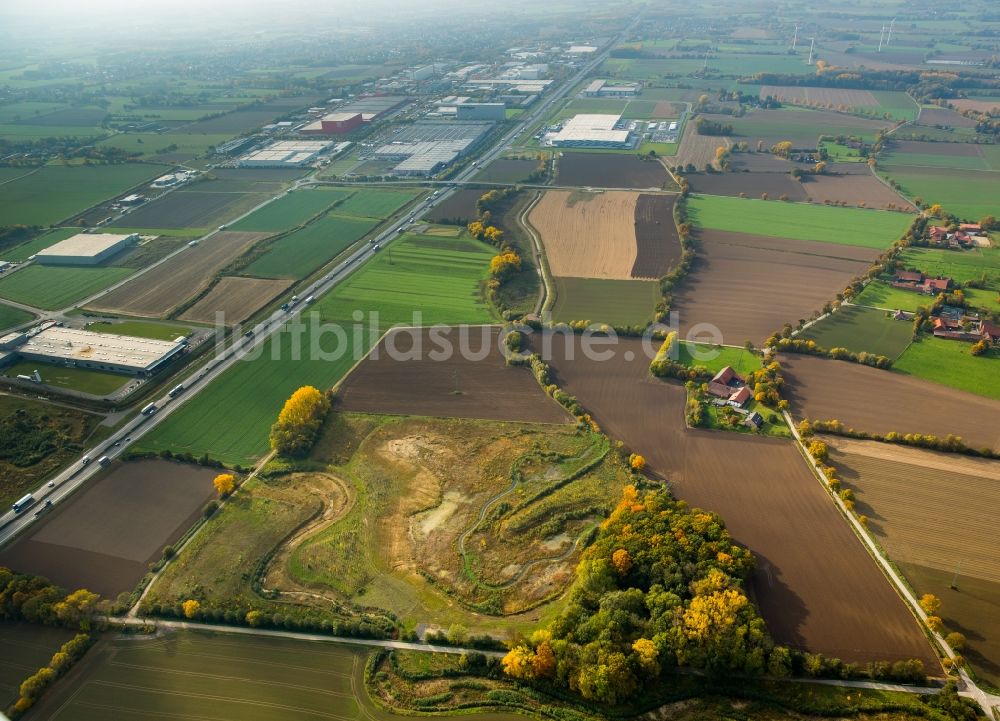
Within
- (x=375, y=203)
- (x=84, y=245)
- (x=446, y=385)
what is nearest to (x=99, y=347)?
(x=84, y=245)

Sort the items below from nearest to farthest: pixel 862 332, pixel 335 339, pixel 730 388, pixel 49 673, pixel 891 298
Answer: pixel 49 673 < pixel 730 388 < pixel 862 332 < pixel 335 339 < pixel 891 298

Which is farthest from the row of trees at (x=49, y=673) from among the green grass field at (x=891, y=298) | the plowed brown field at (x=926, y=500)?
the green grass field at (x=891, y=298)

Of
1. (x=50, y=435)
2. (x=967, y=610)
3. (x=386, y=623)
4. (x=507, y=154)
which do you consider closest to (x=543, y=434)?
(x=386, y=623)

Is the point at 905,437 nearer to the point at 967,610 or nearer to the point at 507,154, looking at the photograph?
the point at 967,610

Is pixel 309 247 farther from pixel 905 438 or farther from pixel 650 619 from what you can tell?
pixel 905 438

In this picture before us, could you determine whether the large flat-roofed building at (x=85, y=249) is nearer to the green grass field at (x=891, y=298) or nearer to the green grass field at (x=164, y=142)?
the green grass field at (x=164, y=142)

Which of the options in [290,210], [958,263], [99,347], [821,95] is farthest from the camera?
[821,95]
